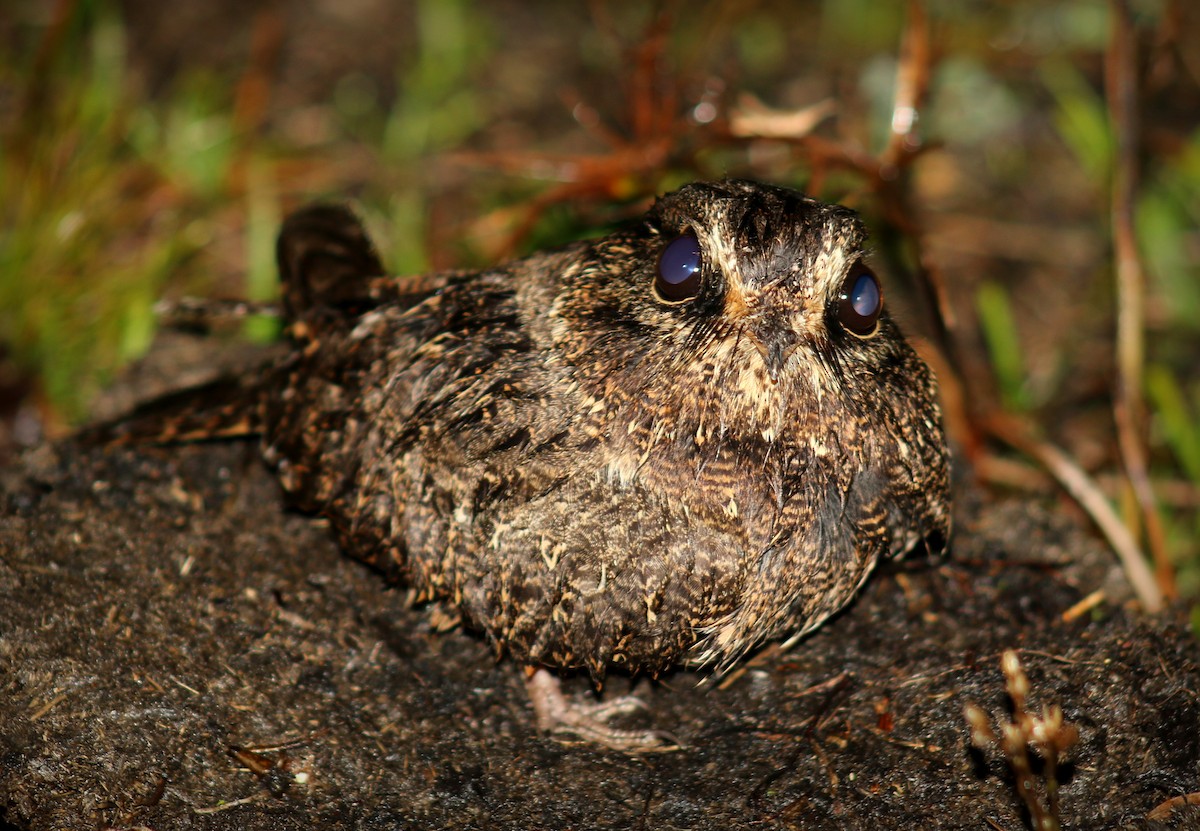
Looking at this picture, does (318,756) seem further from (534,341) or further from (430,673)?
(534,341)

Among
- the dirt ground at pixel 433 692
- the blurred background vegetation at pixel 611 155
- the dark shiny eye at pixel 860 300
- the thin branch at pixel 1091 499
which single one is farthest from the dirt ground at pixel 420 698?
the blurred background vegetation at pixel 611 155

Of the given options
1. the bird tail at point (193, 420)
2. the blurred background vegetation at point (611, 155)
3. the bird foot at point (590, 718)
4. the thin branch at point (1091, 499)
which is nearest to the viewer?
the bird foot at point (590, 718)

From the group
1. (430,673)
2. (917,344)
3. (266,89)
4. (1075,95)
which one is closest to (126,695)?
(430,673)

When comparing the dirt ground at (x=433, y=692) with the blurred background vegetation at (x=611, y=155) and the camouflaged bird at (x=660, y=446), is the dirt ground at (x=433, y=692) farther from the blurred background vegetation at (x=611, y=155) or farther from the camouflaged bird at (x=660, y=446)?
the blurred background vegetation at (x=611, y=155)

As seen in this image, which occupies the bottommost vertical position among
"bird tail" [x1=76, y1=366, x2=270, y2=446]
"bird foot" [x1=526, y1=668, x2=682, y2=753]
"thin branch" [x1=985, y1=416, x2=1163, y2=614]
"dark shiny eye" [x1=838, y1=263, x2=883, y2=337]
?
"bird foot" [x1=526, y1=668, x2=682, y2=753]

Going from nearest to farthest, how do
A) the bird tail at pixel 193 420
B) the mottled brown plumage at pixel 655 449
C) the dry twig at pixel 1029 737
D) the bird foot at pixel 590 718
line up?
1. the dry twig at pixel 1029 737
2. the mottled brown plumage at pixel 655 449
3. the bird foot at pixel 590 718
4. the bird tail at pixel 193 420

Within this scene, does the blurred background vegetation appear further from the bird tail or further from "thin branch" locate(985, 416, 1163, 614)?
the bird tail

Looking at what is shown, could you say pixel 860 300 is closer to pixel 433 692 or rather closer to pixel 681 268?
pixel 681 268

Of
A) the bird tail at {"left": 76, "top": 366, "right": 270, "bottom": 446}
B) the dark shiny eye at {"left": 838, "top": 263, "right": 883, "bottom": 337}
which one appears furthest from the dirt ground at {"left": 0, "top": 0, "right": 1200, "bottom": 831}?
the dark shiny eye at {"left": 838, "top": 263, "right": 883, "bottom": 337}
